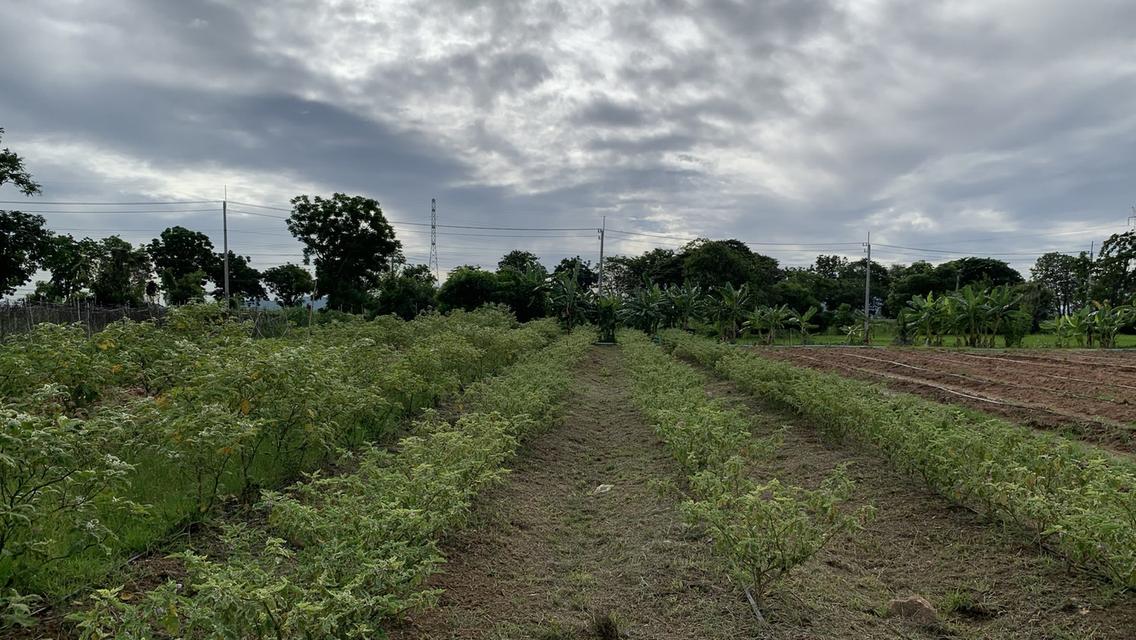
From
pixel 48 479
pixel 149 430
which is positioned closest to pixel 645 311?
pixel 149 430

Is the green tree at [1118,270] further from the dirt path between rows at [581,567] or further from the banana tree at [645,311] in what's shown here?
the dirt path between rows at [581,567]

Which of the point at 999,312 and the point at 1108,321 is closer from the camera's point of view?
the point at 1108,321

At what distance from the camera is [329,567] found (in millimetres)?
3004

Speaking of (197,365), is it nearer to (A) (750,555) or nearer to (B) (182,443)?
(B) (182,443)

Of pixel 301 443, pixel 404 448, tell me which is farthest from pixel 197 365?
pixel 404 448

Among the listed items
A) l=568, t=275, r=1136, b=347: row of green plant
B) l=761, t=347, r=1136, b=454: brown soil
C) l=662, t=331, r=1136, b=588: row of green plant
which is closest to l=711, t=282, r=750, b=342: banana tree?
l=568, t=275, r=1136, b=347: row of green plant

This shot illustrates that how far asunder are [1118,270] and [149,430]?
161ft

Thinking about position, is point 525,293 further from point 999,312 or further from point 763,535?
point 763,535

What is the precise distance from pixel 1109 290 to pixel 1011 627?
4668cm

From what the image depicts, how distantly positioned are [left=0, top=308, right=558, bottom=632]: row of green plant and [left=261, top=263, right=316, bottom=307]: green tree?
60809 mm

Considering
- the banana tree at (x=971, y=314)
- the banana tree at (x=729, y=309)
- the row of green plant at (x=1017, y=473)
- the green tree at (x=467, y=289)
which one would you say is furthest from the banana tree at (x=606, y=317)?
the row of green plant at (x=1017, y=473)

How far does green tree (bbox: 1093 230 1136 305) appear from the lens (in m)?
37.2

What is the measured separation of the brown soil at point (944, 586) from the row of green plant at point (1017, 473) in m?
0.17

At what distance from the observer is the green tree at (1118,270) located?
37.2 m
